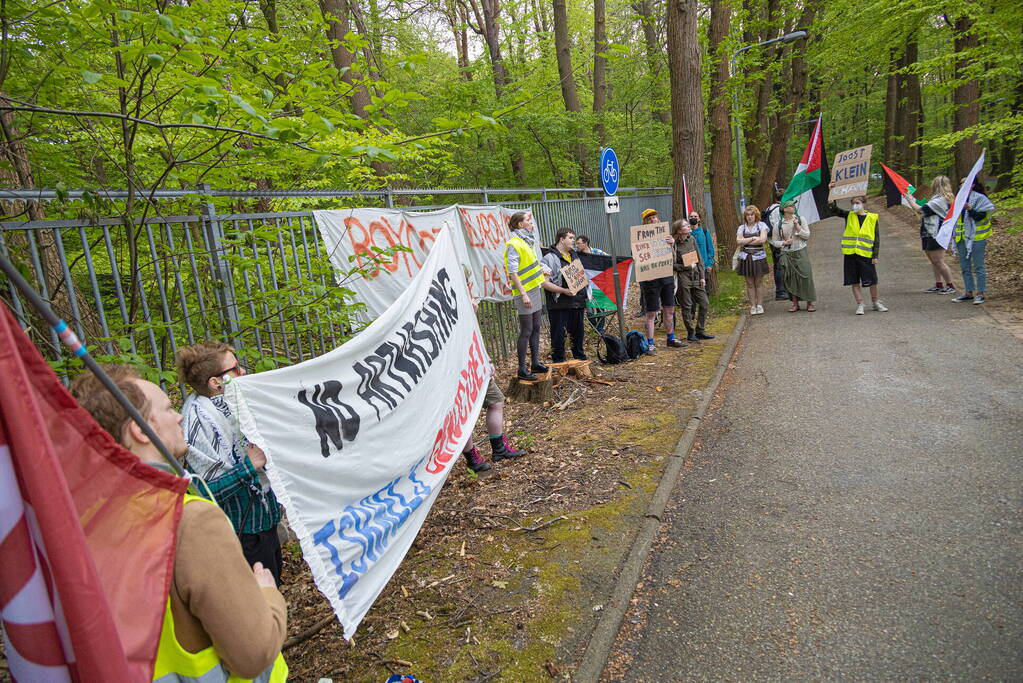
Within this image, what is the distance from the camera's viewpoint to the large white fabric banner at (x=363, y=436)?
261 centimetres

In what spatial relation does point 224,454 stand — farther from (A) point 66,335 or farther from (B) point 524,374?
(B) point 524,374

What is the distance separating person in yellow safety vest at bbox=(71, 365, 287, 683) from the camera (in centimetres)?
149

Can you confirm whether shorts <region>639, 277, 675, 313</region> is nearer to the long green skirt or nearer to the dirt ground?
the long green skirt

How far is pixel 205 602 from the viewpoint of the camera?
1.50 m

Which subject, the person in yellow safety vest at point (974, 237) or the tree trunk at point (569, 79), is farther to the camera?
the tree trunk at point (569, 79)

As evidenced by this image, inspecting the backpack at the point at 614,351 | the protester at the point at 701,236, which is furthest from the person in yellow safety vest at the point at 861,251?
the backpack at the point at 614,351

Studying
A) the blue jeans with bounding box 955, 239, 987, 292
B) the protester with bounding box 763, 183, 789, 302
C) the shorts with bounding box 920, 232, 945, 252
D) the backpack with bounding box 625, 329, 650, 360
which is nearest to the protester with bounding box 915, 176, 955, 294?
the shorts with bounding box 920, 232, 945, 252

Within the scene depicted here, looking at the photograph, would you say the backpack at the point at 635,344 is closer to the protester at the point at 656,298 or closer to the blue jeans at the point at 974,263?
the protester at the point at 656,298

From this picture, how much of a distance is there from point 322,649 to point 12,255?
2.53 m

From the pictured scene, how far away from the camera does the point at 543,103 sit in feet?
66.1

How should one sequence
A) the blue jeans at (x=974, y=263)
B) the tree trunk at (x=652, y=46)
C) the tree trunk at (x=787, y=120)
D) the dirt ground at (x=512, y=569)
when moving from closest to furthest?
the dirt ground at (x=512, y=569), the blue jeans at (x=974, y=263), the tree trunk at (x=787, y=120), the tree trunk at (x=652, y=46)

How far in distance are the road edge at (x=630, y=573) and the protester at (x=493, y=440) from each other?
1.40m

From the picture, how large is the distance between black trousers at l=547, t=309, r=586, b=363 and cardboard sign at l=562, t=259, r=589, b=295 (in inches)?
16.2

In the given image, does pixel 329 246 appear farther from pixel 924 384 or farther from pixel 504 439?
pixel 924 384
